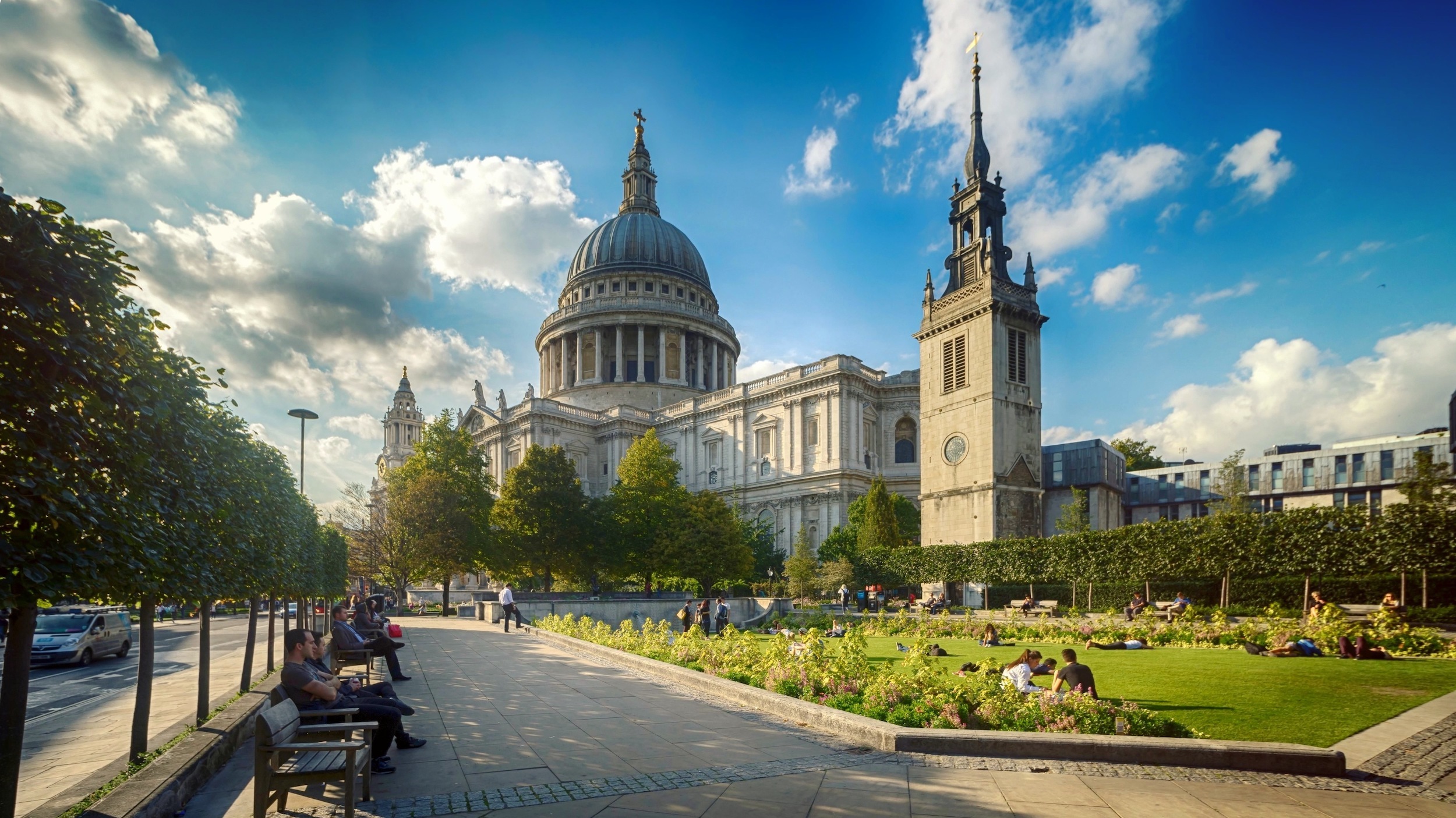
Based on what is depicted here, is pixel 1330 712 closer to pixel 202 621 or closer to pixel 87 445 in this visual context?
pixel 87 445

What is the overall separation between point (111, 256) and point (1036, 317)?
45202 millimetres

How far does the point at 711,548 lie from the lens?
156ft

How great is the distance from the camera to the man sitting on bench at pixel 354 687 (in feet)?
27.8

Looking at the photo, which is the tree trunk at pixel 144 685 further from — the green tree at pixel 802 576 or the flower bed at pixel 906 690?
the green tree at pixel 802 576

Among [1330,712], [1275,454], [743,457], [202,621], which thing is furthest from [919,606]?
[1275,454]

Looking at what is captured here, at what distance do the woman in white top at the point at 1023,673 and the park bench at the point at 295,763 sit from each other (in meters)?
7.96

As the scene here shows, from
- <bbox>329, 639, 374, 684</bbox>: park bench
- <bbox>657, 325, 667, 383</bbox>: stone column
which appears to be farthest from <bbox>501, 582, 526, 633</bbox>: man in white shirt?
<bbox>657, 325, 667, 383</bbox>: stone column

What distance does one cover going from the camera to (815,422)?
65.4 metres

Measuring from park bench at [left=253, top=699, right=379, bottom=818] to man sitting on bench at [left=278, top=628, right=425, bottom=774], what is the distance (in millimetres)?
810

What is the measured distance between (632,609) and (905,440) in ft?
117

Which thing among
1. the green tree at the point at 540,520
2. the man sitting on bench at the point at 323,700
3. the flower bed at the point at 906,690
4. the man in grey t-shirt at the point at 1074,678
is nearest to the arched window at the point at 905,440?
the green tree at the point at 540,520

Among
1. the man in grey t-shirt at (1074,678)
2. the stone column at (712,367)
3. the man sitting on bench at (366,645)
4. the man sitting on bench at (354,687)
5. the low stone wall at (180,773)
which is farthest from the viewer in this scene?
the stone column at (712,367)

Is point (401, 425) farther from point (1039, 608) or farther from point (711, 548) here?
point (1039, 608)

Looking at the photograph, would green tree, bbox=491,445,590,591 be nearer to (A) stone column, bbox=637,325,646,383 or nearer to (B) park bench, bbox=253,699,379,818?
(A) stone column, bbox=637,325,646,383
